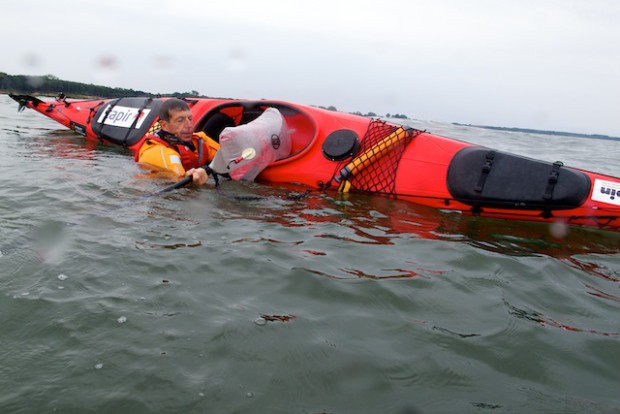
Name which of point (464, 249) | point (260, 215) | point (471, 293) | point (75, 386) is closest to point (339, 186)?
point (260, 215)

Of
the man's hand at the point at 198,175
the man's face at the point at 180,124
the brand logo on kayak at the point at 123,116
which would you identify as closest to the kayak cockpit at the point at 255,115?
the man's face at the point at 180,124

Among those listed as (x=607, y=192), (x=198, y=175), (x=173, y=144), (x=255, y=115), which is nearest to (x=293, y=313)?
(x=198, y=175)

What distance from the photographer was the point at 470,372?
1.83 meters

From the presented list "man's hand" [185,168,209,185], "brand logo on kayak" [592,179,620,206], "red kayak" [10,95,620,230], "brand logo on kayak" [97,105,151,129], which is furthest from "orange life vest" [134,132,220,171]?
"brand logo on kayak" [592,179,620,206]

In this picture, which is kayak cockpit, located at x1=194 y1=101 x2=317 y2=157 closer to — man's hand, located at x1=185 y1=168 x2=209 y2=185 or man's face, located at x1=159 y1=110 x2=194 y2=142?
man's face, located at x1=159 y1=110 x2=194 y2=142

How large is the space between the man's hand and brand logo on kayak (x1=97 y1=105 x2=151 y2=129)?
3178 mm

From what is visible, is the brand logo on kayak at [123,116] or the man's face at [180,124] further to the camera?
the brand logo on kayak at [123,116]

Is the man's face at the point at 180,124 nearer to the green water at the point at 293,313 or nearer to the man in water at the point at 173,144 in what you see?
the man in water at the point at 173,144

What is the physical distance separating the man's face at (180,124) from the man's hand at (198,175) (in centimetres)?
84

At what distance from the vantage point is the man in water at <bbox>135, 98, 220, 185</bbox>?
4.88m

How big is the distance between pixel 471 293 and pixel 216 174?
3076 mm

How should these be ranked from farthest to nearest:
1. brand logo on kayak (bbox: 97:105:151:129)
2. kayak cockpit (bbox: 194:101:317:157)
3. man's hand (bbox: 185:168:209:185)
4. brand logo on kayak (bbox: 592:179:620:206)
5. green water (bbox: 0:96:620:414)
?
1. brand logo on kayak (bbox: 97:105:151:129)
2. kayak cockpit (bbox: 194:101:317:157)
3. man's hand (bbox: 185:168:209:185)
4. brand logo on kayak (bbox: 592:179:620:206)
5. green water (bbox: 0:96:620:414)

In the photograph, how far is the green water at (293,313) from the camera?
1.67 meters

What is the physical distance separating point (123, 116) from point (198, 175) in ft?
12.5
